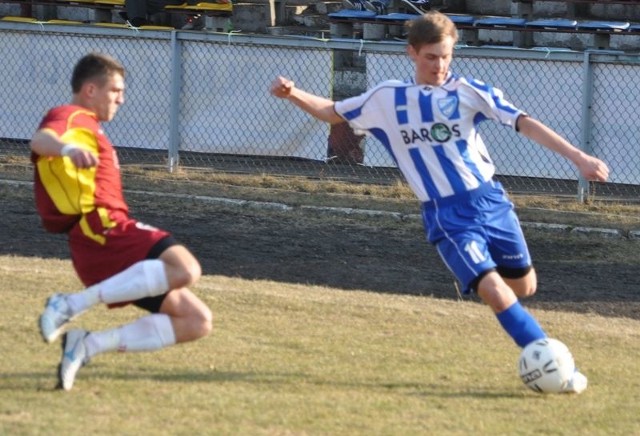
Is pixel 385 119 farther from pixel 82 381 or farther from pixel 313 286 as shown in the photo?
pixel 313 286

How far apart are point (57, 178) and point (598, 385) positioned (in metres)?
2.79

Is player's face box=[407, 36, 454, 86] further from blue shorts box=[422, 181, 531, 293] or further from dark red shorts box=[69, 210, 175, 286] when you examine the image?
dark red shorts box=[69, 210, 175, 286]

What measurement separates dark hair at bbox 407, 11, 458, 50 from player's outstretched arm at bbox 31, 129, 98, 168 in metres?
1.73

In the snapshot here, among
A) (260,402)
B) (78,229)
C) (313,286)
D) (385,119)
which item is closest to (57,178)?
(78,229)

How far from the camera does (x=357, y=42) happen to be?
1337 centimetres

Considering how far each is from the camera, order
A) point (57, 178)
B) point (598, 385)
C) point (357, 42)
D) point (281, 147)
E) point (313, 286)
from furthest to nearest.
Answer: point (281, 147), point (357, 42), point (313, 286), point (598, 385), point (57, 178)

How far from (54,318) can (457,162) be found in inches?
80.9

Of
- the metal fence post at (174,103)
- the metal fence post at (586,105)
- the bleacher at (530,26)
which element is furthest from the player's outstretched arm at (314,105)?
the bleacher at (530,26)

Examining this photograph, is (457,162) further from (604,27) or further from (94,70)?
(604,27)

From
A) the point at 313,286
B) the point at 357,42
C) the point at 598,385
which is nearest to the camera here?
the point at 598,385

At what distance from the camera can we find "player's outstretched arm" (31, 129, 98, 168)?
194 inches

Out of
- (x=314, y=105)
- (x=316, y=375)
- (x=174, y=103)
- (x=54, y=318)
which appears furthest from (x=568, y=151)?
(x=174, y=103)

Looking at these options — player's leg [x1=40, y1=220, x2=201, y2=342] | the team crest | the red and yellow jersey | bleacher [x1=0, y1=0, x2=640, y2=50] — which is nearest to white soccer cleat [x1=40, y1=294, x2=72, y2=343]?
player's leg [x1=40, y1=220, x2=201, y2=342]

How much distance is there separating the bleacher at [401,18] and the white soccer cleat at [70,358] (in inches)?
414
